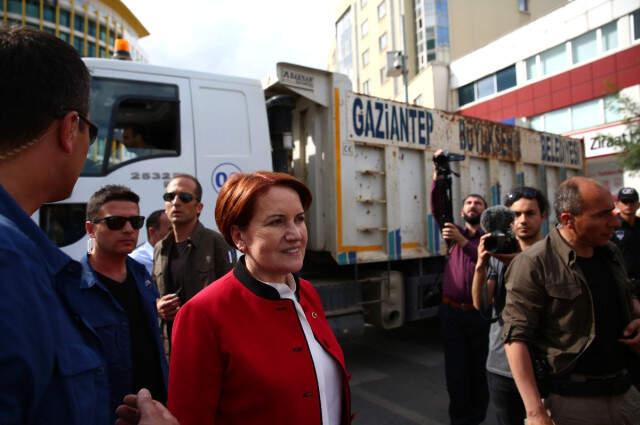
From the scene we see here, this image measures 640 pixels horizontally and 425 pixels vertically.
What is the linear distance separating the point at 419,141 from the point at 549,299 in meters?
3.61

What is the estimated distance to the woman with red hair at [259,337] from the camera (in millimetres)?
1366

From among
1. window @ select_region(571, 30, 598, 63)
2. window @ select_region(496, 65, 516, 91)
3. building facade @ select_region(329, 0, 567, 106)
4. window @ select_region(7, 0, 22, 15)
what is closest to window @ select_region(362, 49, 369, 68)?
building facade @ select_region(329, 0, 567, 106)

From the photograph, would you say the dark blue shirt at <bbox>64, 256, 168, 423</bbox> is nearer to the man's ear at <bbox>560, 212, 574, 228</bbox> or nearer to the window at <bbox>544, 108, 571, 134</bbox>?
the man's ear at <bbox>560, 212, 574, 228</bbox>

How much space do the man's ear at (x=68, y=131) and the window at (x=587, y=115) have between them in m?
19.9

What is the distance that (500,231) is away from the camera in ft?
8.50

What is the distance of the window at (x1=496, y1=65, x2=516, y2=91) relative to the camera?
20.8m

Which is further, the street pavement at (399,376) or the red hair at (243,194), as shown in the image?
the street pavement at (399,376)

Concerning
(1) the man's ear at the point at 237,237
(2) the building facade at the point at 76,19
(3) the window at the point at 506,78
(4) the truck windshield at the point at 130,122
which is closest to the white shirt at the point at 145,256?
(4) the truck windshield at the point at 130,122

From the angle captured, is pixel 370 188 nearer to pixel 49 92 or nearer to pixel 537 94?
pixel 49 92

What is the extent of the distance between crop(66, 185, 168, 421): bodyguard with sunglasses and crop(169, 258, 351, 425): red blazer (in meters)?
0.26

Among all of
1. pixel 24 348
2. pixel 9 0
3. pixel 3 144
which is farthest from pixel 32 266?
pixel 9 0

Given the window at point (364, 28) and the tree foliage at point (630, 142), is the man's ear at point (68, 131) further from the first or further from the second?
the window at point (364, 28)

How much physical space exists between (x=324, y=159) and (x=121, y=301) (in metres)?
3.17

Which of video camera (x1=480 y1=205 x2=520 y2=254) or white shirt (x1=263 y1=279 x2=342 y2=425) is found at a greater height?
video camera (x1=480 y1=205 x2=520 y2=254)
